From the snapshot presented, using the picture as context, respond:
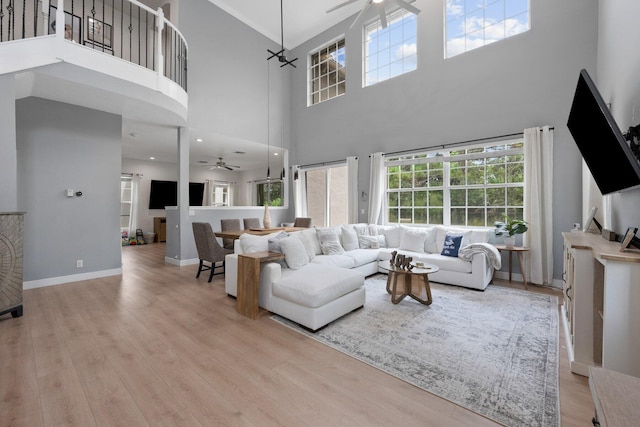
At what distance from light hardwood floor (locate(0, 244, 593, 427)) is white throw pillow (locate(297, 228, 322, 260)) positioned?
130 cm

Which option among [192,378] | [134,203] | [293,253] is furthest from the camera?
[134,203]

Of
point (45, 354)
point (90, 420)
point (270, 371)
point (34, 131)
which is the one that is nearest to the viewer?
point (90, 420)

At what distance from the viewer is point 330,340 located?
2.48 meters

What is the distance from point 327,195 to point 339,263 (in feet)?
11.6

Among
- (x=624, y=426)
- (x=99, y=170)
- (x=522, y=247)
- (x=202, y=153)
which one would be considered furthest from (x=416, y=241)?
(x=202, y=153)

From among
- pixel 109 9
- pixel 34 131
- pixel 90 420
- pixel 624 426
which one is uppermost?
pixel 109 9

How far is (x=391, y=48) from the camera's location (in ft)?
19.6

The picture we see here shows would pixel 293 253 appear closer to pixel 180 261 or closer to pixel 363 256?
pixel 363 256

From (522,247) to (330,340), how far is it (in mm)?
3582

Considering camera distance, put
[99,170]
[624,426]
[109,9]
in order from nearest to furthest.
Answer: [624,426] → [99,170] → [109,9]

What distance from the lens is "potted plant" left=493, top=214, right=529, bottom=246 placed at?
4062 millimetres

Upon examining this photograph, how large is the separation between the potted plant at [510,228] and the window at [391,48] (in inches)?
137

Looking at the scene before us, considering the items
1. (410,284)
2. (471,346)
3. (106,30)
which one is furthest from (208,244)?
(106,30)

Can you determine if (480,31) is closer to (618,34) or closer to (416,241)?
(618,34)
